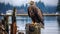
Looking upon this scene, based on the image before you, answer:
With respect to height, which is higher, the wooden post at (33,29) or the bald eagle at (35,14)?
the bald eagle at (35,14)

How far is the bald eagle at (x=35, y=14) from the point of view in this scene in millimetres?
4887

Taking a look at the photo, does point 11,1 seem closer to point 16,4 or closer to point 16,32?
point 16,4

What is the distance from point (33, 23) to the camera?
4.88m

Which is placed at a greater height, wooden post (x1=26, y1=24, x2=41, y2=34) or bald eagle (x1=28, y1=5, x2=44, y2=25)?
bald eagle (x1=28, y1=5, x2=44, y2=25)

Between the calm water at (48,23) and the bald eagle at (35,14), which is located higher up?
the bald eagle at (35,14)

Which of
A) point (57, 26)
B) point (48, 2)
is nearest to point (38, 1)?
point (48, 2)

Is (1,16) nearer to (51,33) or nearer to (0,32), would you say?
(0,32)

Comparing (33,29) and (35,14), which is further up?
(35,14)

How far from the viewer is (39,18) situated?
489 cm

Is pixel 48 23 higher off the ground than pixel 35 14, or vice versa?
pixel 35 14

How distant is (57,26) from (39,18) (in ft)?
0.99

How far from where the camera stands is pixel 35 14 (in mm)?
4887

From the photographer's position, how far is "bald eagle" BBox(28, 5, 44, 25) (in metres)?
4.89

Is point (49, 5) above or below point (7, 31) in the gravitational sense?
above
